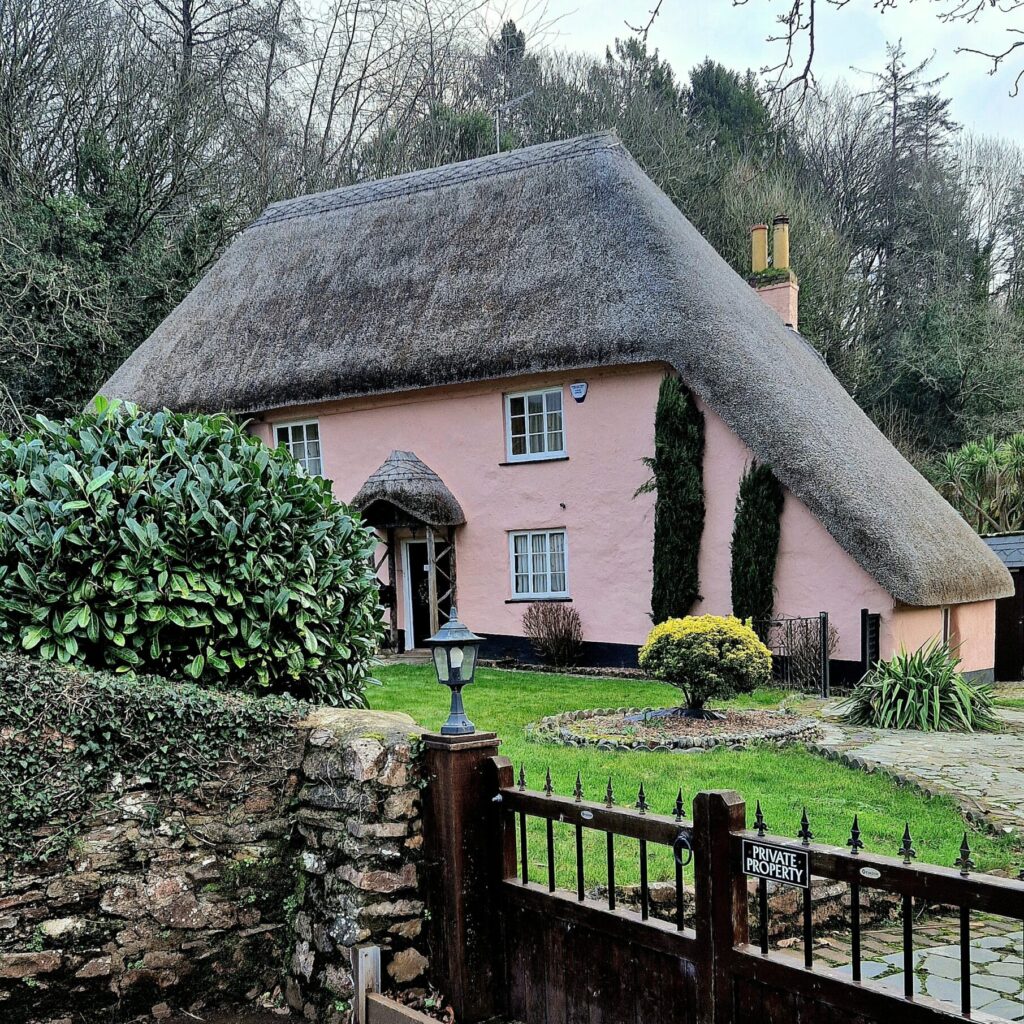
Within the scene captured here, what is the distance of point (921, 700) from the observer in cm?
1102

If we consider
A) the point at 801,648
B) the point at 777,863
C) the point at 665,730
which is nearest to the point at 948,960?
the point at 777,863

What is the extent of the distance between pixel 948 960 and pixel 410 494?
41.5ft

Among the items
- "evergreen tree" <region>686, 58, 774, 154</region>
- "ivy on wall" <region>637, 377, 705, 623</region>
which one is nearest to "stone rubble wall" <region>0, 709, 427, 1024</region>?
"ivy on wall" <region>637, 377, 705, 623</region>

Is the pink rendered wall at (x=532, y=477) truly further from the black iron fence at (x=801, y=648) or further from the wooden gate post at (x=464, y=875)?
the wooden gate post at (x=464, y=875)

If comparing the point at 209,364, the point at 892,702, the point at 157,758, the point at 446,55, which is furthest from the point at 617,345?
Result: the point at 446,55

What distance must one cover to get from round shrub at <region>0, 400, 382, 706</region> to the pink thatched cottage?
29.7ft

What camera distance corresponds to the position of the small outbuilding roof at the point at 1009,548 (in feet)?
56.3

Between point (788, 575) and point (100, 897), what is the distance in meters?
11.3

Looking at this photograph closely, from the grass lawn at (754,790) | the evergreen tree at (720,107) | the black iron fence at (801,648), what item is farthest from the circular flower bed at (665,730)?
the evergreen tree at (720,107)

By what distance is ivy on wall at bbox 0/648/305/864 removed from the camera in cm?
505

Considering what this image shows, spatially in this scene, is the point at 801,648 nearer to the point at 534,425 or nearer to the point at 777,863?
the point at 534,425

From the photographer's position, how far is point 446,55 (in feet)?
101

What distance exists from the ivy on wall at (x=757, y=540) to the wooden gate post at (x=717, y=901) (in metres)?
10.7

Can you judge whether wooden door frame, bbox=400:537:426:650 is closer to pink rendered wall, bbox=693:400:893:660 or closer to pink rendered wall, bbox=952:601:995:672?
pink rendered wall, bbox=693:400:893:660
